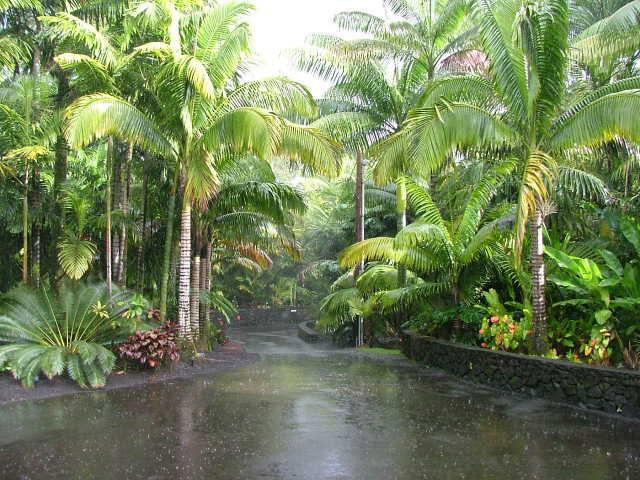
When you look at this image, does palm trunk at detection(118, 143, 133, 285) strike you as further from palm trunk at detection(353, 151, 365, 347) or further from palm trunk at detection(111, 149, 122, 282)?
palm trunk at detection(353, 151, 365, 347)

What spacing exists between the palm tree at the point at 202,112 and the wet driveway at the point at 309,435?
14.1ft

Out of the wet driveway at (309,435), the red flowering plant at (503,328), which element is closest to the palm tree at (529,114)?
the red flowering plant at (503,328)

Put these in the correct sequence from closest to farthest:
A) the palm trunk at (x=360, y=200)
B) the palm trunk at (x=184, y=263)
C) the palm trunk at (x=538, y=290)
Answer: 1. the palm trunk at (x=538, y=290)
2. the palm trunk at (x=184, y=263)
3. the palm trunk at (x=360, y=200)

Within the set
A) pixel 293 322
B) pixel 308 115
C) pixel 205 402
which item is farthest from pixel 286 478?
pixel 293 322

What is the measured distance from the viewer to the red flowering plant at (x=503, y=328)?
11039 mm

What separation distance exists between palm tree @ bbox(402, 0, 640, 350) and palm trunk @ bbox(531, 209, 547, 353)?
0.02 m

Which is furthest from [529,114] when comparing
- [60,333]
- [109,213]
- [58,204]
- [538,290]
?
[58,204]

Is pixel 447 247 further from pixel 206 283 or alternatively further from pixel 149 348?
pixel 206 283

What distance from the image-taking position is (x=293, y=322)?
1487 inches

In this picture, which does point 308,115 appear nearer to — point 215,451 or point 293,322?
point 215,451

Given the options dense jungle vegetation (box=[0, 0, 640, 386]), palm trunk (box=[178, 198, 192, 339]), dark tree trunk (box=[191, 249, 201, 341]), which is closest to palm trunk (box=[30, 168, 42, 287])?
dense jungle vegetation (box=[0, 0, 640, 386])

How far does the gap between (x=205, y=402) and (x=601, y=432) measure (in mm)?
5435

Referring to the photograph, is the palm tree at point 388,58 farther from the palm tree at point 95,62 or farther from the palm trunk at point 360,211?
the palm tree at point 95,62

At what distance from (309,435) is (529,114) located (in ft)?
20.8
